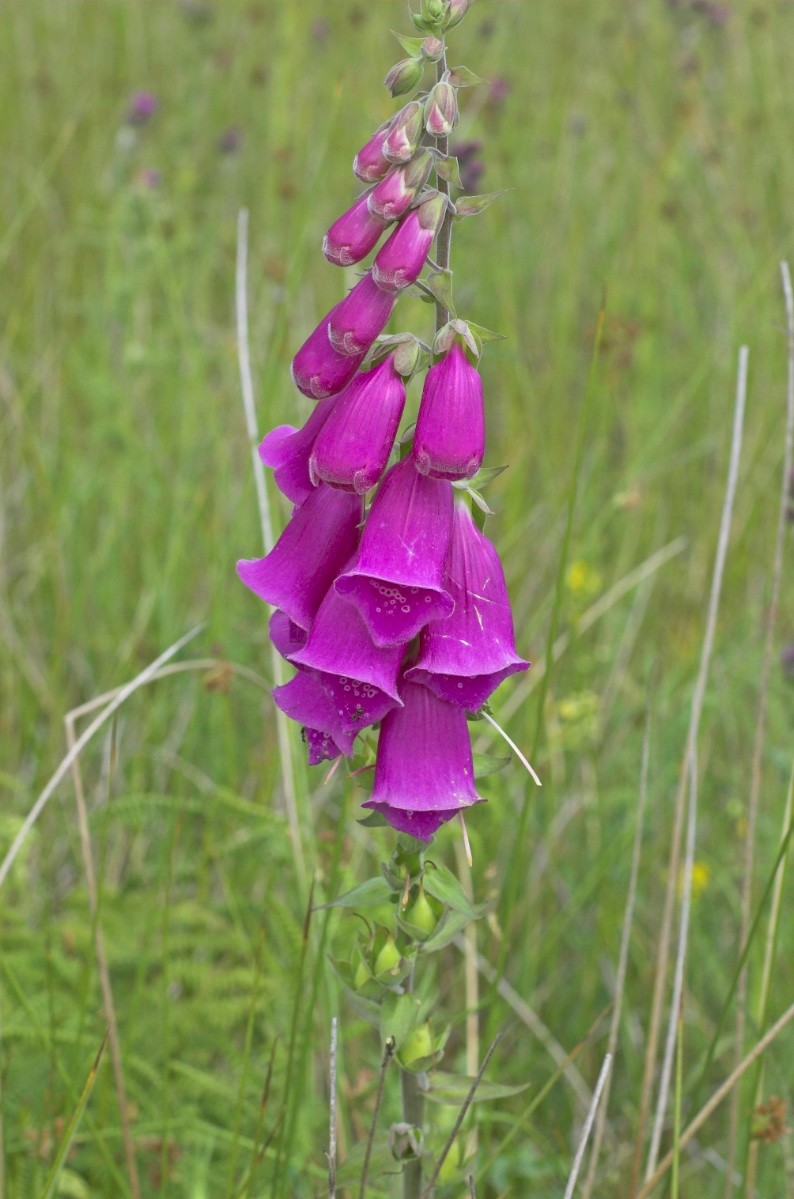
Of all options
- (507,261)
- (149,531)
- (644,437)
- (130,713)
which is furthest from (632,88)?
(130,713)

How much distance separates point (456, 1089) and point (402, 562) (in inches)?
32.3

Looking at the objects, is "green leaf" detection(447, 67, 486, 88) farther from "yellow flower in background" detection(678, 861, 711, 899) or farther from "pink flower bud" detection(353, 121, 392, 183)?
"yellow flower in background" detection(678, 861, 711, 899)

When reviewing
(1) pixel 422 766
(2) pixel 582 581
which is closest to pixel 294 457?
(1) pixel 422 766

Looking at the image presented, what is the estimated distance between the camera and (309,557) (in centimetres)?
161

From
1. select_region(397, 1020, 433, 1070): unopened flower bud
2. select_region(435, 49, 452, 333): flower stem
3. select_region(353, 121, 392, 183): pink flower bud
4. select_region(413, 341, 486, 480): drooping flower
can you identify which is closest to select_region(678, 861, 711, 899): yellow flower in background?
select_region(397, 1020, 433, 1070): unopened flower bud

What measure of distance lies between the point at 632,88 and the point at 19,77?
3167 mm

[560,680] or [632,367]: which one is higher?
[632,367]

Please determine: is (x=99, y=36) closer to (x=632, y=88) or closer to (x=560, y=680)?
(x=632, y=88)

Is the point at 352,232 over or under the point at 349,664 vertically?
over

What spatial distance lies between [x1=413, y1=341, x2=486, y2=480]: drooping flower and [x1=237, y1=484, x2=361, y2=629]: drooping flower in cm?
18

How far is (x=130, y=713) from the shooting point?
343 centimetres

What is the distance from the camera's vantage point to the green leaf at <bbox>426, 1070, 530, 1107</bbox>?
1.67 metres

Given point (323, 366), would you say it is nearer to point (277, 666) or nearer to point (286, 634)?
point (286, 634)

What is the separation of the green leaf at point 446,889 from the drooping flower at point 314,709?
0.21m
